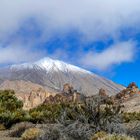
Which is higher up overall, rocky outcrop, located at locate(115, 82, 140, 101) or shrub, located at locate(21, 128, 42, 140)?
rocky outcrop, located at locate(115, 82, 140, 101)

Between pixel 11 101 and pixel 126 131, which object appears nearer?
pixel 126 131

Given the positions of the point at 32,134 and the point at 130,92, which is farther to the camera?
the point at 130,92

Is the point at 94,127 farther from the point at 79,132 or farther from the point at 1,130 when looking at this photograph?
the point at 1,130

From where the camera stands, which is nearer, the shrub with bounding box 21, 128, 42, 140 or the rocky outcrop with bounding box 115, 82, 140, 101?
the shrub with bounding box 21, 128, 42, 140

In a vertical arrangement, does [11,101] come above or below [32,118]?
above

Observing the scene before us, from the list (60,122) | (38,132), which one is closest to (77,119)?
(60,122)

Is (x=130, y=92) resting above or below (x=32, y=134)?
above

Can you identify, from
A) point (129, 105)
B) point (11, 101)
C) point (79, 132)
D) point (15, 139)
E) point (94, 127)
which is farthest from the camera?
point (129, 105)

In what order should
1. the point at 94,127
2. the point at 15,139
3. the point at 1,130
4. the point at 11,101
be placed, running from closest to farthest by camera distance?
1. the point at 94,127
2. the point at 15,139
3. the point at 1,130
4. the point at 11,101

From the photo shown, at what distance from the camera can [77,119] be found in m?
16.1

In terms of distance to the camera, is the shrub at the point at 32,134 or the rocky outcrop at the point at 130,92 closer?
the shrub at the point at 32,134

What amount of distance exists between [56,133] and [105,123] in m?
2.07

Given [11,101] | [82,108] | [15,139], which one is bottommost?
[15,139]

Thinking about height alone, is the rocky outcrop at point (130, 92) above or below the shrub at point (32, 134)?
above
